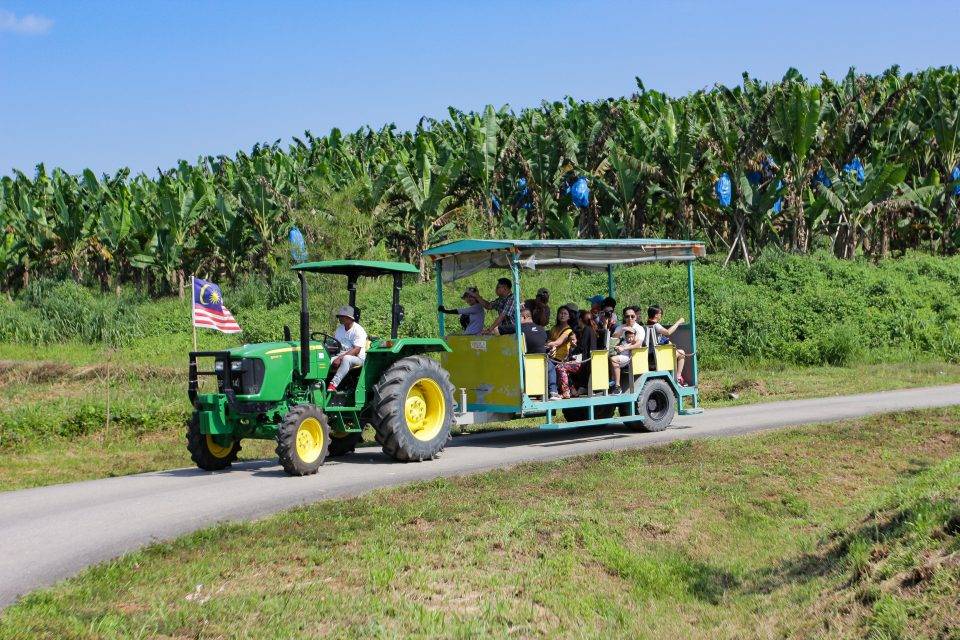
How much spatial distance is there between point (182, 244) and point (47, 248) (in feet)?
24.1

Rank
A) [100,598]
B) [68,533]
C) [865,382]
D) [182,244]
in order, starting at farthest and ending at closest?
[182,244] → [865,382] → [68,533] → [100,598]

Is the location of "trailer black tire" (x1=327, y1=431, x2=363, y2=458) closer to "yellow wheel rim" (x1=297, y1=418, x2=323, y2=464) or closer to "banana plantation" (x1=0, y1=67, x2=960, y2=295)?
"yellow wheel rim" (x1=297, y1=418, x2=323, y2=464)

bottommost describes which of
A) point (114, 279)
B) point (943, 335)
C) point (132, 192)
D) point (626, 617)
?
point (626, 617)

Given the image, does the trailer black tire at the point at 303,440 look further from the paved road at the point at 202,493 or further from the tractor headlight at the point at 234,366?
the tractor headlight at the point at 234,366

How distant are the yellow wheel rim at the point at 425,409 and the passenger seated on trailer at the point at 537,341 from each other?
64.1 inches

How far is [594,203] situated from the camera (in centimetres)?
3531

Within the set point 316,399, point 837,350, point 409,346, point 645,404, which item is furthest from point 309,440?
point 837,350

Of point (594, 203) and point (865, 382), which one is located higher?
point (594, 203)

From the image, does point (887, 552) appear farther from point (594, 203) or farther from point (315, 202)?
point (594, 203)

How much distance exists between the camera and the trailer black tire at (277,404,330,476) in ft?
37.0

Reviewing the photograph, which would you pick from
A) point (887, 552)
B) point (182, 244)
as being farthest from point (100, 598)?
point (182, 244)

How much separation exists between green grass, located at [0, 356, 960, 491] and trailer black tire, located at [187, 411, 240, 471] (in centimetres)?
137

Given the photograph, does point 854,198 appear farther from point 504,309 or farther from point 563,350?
point 504,309

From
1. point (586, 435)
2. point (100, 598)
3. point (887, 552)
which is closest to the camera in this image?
point (100, 598)
